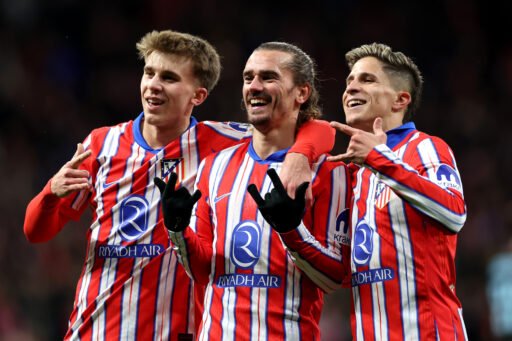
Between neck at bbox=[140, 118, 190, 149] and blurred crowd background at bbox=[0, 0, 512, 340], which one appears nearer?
neck at bbox=[140, 118, 190, 149]

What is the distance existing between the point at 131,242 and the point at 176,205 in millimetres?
636

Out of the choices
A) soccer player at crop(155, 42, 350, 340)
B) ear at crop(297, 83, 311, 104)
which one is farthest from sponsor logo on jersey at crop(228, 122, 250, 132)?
ear at crop(297, 83, 311, 104)

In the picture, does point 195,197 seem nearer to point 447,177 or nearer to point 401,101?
point 447,177

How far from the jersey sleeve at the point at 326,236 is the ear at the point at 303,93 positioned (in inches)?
15.5

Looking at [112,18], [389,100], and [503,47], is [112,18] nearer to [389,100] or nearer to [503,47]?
[503,47]

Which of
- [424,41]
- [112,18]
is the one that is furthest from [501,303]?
[112,18]

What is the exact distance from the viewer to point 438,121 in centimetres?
1135

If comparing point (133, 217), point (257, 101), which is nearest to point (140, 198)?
point (133, 217)

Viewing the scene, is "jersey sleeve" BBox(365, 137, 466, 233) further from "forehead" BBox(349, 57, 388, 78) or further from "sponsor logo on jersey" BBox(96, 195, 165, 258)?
"sponsor logo on jersey" BBox(96, 195, 165, 258)

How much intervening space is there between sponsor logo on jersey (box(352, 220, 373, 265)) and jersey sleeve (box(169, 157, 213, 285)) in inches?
26.1

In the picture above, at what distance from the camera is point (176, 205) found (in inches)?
164

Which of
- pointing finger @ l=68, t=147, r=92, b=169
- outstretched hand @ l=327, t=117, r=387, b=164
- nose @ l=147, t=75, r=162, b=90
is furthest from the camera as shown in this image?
nose @ l=147, t=75, r=162, b=90

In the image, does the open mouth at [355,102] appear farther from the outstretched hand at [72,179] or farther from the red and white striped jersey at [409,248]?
the outstretched hand at [72,179]

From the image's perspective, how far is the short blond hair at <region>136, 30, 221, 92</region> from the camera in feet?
16.4
